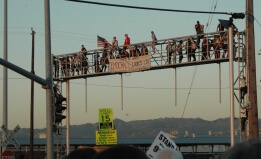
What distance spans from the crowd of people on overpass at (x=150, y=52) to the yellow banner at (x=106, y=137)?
359 centimetres

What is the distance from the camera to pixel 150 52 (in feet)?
82.1

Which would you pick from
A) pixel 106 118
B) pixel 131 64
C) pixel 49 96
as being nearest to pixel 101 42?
pixel 131 64

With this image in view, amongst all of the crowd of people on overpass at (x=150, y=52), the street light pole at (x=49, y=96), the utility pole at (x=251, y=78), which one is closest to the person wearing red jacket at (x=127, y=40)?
the crowd of people on overpass at (x=150, y=52)

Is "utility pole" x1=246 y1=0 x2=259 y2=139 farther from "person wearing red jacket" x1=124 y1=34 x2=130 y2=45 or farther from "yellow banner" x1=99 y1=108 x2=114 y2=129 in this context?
"person wearing red jacket" x1=124 y1=34 x2=130 y2=45

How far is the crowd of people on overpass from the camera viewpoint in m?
23.3

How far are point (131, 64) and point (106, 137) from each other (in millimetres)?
3447

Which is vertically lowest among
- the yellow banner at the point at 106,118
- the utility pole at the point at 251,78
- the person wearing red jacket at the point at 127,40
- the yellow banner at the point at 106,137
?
the yellow banner at the point at 106,137

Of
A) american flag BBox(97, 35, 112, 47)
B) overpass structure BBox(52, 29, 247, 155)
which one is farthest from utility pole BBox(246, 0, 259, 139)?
american flag BBox(97, 35, 112, 47)

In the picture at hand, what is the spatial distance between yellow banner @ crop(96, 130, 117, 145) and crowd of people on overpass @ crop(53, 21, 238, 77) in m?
3.59

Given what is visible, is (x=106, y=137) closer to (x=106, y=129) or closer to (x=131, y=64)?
(x=106, y=129)

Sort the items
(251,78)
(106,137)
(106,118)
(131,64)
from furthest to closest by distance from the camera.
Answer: (131,64), (106,118), (106,137), (251,78)

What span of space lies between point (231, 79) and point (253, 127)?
11.7ft

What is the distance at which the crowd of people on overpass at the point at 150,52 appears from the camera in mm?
23266

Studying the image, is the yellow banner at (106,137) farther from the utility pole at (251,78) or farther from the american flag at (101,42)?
the utility pole at (251,78)
